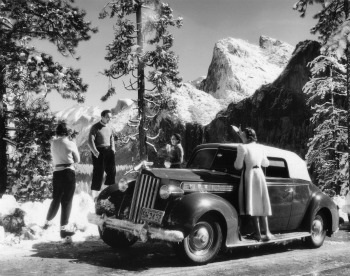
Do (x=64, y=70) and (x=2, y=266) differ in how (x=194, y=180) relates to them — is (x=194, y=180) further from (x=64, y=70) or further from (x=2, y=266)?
(x=64, y=70)

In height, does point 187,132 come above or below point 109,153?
above

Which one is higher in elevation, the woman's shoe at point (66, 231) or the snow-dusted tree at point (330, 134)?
the snow-dusted tree at point (330, 134)

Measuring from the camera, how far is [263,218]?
7164mm

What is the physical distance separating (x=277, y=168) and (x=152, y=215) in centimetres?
279

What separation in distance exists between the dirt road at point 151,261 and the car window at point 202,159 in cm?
155

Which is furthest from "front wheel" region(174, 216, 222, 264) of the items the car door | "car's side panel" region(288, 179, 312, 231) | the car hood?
"car's side panel" region(288, 179, 312, 231)

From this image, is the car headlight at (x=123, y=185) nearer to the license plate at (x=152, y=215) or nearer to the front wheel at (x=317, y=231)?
the license plate at (x=152, y=215)

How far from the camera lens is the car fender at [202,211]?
601 centimetres

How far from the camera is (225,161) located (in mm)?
7613

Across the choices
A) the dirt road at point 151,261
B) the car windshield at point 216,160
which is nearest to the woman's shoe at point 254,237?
the dirt road at point 151,261

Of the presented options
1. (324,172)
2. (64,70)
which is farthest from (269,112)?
(64,70)

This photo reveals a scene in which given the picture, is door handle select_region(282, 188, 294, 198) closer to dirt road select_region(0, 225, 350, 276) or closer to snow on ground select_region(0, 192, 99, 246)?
dirt road select_region(0, 225, 350, 276)

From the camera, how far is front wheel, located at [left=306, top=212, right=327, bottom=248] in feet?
26.7

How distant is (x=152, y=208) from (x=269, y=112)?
10075 centimetres
